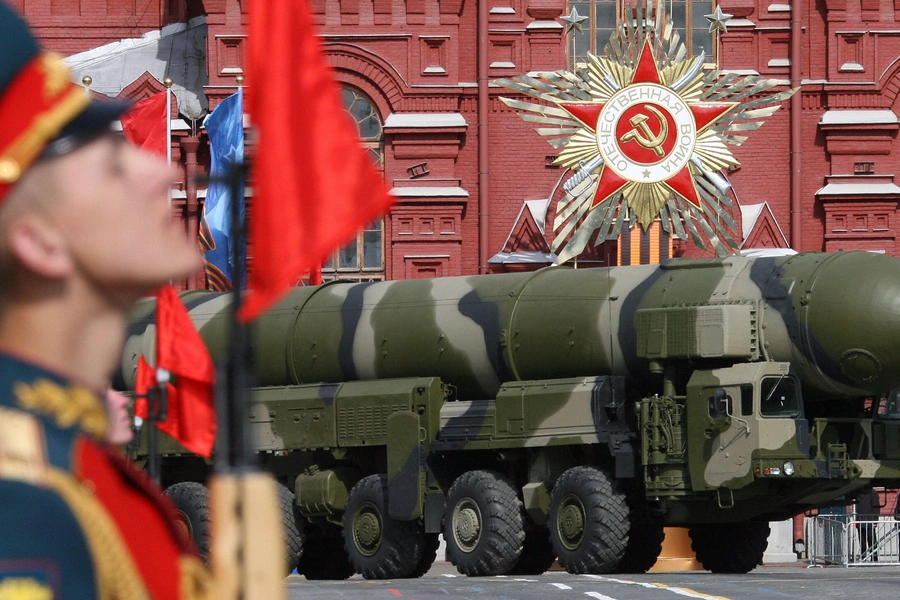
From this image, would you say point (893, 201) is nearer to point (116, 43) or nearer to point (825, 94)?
point (825, 94)

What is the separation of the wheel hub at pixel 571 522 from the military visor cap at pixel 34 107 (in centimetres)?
1804

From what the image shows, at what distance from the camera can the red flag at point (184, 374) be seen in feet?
37.5

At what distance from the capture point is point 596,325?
2130 centimetres

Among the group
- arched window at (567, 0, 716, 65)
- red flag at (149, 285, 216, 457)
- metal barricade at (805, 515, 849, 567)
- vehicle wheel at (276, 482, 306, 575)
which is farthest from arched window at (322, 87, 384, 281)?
red flag at (149, 285, 216, 457)

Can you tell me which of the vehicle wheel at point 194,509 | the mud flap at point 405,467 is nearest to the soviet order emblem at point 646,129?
the mud flap at point 405,467

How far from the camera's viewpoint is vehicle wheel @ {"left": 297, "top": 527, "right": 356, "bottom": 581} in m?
24.7

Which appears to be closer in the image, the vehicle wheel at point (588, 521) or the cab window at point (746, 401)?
the vehicle wheel at point (588, 521)

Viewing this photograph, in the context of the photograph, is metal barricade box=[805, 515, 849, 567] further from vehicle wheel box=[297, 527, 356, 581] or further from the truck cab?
the truck cab

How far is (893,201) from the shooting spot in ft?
112

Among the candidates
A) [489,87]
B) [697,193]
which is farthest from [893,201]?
[489,87]

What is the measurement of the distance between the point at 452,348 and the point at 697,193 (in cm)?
918

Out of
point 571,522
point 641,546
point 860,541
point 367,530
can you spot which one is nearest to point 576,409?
point 571,522

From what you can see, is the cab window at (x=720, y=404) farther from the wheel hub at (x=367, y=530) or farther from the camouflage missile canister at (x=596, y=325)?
the wheel hub at (x=367, y=530)

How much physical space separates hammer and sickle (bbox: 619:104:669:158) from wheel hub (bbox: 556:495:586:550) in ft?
35.2
